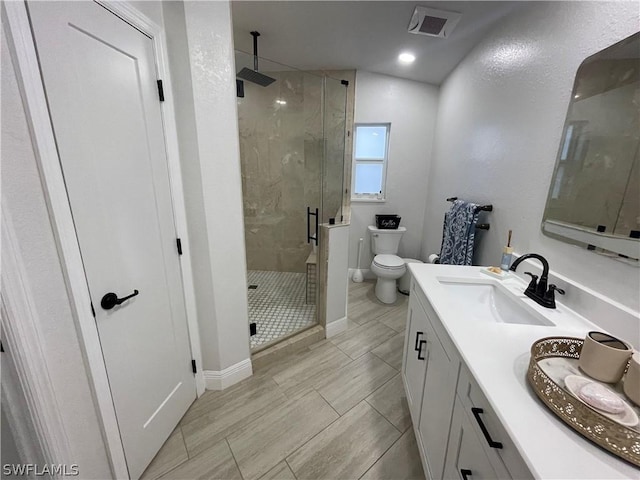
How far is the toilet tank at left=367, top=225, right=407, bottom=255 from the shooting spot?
122 inches

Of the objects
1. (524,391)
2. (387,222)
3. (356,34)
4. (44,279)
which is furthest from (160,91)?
(387,222)

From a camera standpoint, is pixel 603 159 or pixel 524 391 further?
pixel 603 159

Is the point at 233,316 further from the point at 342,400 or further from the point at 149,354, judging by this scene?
the point at 342,400

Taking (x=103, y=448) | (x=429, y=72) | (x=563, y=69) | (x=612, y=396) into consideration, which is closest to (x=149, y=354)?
(x=103, y=448)

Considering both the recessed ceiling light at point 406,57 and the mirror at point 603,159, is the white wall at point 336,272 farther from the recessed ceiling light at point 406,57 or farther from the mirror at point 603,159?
the recessed ceiling light at point 406,57

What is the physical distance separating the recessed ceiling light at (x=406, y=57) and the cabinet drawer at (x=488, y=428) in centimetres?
268

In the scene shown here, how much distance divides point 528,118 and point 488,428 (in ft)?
5.25

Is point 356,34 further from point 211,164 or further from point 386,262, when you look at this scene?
point 386,262

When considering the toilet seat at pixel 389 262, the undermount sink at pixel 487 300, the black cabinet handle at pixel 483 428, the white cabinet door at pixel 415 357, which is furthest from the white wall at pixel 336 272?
the black cabinet handle at pixel 483 428

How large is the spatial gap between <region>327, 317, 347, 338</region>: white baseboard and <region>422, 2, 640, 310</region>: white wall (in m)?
1.31

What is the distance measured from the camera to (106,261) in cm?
101

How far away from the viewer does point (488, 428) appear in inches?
26.5

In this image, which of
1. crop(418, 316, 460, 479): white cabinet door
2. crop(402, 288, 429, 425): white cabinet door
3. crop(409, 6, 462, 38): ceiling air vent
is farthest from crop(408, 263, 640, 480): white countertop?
crop(409, 6, 462, 38): ceiling air vent

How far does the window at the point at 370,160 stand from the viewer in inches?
124
